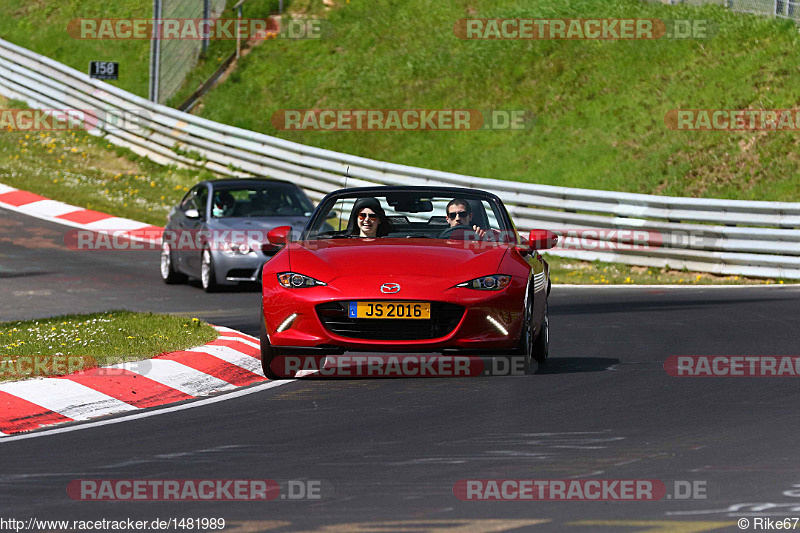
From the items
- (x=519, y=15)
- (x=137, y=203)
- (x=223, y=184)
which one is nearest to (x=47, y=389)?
(x=223, y=184)

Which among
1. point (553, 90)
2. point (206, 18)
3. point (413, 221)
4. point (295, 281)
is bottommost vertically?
point (295, 281)

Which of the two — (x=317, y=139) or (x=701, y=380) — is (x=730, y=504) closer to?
(x=701, y=380)

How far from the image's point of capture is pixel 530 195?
74.1 ft

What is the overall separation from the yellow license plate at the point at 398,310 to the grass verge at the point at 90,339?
189 cm

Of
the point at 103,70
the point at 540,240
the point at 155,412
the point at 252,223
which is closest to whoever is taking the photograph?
the point at 155,412

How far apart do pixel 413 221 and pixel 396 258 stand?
1.31m

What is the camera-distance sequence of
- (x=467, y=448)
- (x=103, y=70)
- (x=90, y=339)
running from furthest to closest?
(x=103, y=70), (x=90, y=339), (x=467, y=448)

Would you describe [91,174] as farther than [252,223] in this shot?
Yes

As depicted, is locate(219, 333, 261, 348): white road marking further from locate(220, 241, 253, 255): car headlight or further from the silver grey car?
locate(220, 241, 253, 255): car headlight

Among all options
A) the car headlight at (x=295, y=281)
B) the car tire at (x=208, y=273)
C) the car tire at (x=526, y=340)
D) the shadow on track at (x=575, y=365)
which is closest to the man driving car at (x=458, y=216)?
the car tire at (x=526, y=340)

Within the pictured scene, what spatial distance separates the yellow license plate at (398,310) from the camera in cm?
941

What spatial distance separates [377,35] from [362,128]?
13.2ft

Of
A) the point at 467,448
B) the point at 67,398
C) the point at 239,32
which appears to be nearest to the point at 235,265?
the point at 67,398

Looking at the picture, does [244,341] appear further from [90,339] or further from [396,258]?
[396,258]
